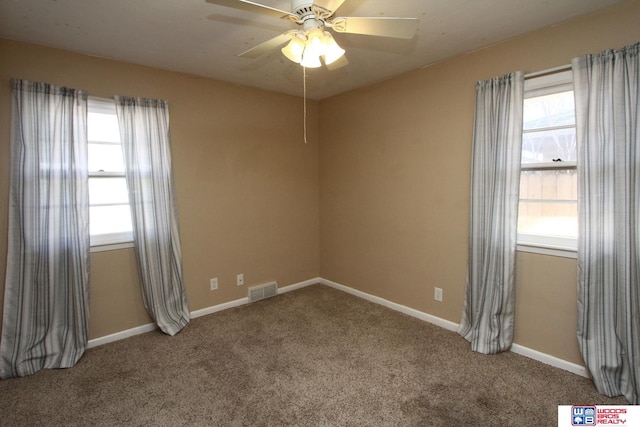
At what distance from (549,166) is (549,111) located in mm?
408

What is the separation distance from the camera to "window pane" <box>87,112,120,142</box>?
2.70 m

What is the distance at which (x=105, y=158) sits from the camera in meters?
2.76

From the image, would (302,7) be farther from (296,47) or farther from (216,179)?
(216,179)

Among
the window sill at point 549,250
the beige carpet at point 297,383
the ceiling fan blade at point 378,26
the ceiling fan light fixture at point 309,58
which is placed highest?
the ceiling fan blade at point 378,26

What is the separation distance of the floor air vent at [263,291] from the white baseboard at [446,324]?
75 cm

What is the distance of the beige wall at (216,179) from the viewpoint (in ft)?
8.39

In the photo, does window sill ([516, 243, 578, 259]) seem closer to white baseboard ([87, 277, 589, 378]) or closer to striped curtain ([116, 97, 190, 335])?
white baseboard ([87, 277, 589, 378])

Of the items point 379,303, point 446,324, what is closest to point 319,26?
point 446,324

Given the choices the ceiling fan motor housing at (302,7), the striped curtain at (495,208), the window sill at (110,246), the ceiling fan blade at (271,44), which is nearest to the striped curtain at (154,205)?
the window sill at (110,246)

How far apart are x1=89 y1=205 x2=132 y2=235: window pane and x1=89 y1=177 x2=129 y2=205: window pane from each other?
61mm

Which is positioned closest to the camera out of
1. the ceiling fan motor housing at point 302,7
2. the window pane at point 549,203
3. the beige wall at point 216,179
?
the ceiling fan motor housing at point 302,7

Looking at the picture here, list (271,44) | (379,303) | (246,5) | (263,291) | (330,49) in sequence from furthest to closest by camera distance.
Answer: (263,291) → (379,303) → (271,44) → (330,49) → (246,5)

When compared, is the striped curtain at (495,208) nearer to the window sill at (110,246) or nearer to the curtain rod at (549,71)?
the curtain rod at (549,71)

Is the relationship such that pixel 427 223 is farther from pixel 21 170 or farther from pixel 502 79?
pixel 21 170
